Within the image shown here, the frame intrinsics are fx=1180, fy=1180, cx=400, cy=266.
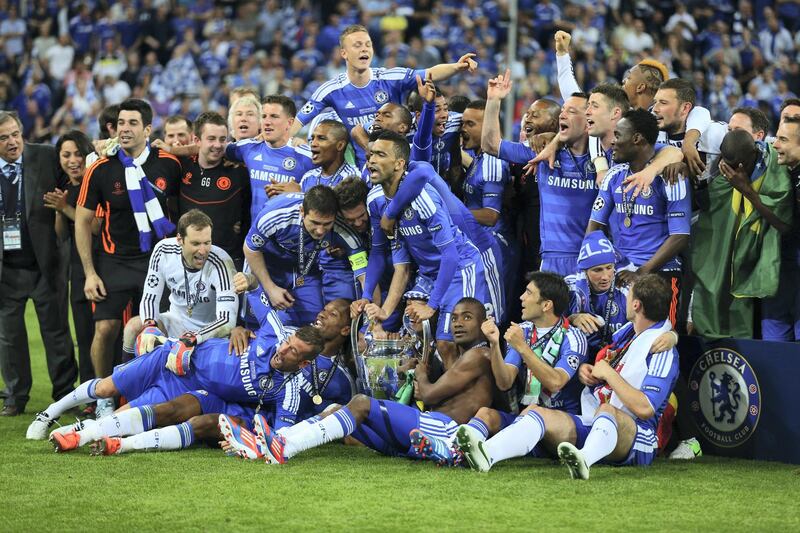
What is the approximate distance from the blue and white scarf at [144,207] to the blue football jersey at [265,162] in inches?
25.3

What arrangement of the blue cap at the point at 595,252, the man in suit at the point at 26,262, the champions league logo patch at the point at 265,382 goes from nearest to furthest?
the blue cap at the point at 595,252
the champions league logo patch at the point at 265,382
the man in suit at the point at 26,262

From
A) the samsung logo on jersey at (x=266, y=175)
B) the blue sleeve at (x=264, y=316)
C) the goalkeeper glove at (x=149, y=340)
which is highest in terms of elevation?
the samsung logo on jersey at (x=266, y=175)

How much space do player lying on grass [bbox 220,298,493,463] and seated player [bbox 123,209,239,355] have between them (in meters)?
1.35

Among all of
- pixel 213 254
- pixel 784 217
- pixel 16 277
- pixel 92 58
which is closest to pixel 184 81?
pixel 92 58

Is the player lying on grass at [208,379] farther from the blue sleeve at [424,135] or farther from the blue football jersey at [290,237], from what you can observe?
the blue sleeve at [424,135]

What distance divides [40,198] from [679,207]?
497cm

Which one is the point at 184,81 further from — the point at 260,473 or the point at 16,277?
the point at 260,473

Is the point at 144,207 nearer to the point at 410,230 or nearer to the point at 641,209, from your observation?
the point at 410,230

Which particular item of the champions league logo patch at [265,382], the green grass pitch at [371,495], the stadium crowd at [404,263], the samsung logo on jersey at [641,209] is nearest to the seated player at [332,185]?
the stadium crowd at [404,263]

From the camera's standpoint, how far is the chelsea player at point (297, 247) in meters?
7.69

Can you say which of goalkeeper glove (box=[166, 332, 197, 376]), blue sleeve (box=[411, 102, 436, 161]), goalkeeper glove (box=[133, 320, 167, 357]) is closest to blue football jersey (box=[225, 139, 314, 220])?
blue sleeve (box=[411, 102, 436, 161])

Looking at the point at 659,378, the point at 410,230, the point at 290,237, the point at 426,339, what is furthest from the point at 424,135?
the point at 659,378

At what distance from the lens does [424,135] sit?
26.4 feet

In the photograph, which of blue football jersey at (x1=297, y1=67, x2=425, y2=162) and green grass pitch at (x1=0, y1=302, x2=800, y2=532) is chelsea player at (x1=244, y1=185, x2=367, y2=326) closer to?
blue football jersey at (x1=297, y1=67, x2=425, y2=162)
